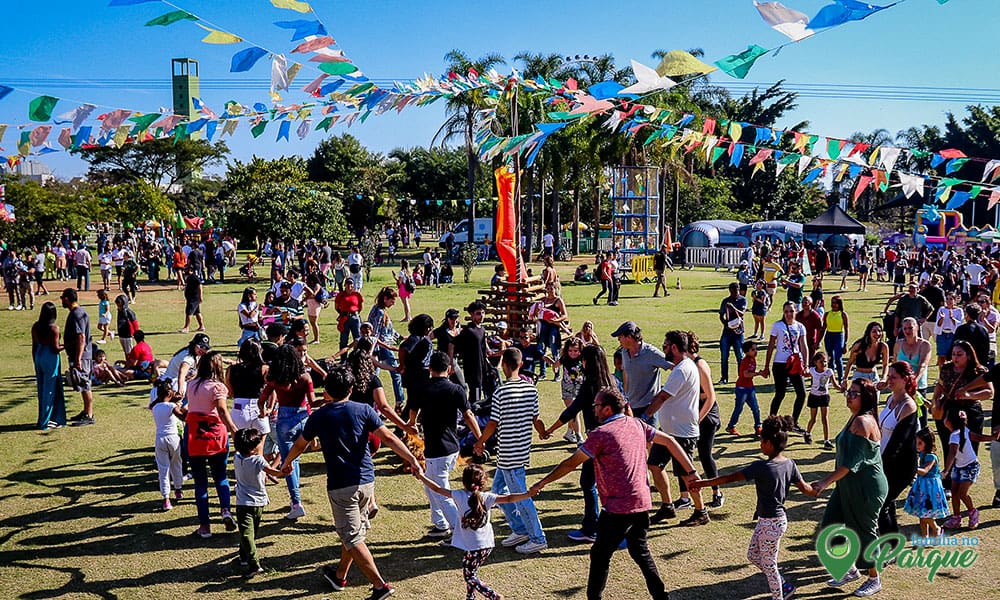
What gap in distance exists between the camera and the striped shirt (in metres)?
6.25

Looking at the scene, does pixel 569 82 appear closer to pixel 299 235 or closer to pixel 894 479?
pixel 894 479

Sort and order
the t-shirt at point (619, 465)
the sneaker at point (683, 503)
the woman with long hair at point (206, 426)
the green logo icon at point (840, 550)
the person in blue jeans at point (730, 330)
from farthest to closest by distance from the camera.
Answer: the person in blue jeans at point (730, 330) < the sneaker at point (683, 503) < the woman with long hair at point (206, 426) < the green logo icon at point (840, 550) < the t-shirt at point (619, 465)

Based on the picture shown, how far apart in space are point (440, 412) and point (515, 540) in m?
1.24

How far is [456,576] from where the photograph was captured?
5934 millimetres

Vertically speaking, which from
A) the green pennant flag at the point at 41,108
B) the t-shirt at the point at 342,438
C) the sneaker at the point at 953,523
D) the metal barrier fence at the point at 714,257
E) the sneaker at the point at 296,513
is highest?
the green pennant flag at the point at 41,108

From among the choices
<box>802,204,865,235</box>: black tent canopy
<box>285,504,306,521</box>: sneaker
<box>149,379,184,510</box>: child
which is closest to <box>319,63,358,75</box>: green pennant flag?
<box>149,379,184,510</box>: child

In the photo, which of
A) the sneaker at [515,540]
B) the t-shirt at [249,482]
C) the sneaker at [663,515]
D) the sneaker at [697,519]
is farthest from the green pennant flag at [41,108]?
the sneaker at [697,519]

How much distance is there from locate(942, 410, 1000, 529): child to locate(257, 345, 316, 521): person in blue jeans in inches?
217

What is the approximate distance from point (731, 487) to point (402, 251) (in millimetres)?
41118

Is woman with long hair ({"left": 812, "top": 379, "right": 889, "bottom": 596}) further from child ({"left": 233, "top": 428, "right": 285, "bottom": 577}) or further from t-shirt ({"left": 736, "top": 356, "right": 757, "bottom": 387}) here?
child ({"left": 233, "top": 428, "right": 285, "bottom": 577})

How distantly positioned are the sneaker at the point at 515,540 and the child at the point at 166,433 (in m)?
3.18

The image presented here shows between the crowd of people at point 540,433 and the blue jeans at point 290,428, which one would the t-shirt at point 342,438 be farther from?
the blue jeans at point 290,428

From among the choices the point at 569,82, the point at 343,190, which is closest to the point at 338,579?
the point at 569,82

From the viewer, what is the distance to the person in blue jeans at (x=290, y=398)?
22.4 ft
